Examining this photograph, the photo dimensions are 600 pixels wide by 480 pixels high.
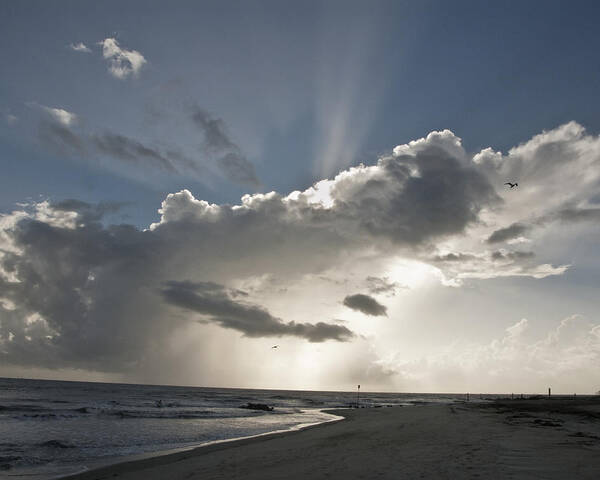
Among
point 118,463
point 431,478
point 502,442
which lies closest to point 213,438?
point 118,463

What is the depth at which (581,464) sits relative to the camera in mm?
12164

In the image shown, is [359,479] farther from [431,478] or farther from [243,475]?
[243,475]

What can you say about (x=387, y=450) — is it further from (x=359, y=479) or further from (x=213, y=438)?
(x=213, y=438)

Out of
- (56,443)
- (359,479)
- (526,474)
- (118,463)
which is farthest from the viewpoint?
(56,443)

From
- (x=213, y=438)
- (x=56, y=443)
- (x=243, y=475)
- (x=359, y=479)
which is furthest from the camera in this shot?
(x=213, y=438)

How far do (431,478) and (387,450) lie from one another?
7.12m

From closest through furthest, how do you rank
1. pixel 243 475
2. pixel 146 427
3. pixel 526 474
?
pixel 526 474 < pixel 243 475 < pixel 146 427

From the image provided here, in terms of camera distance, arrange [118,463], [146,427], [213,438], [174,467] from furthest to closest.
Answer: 1. [146,427]
2. [213,438]
3. [118,463]
4. [174,467]

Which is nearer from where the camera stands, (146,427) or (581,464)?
(581,464)

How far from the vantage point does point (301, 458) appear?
58.7 ft

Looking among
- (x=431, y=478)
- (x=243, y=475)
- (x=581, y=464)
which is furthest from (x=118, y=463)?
(x=581, y=464)

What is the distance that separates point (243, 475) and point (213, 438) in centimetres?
1939

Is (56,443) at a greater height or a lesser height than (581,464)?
lesser

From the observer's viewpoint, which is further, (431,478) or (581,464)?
(581,464)
